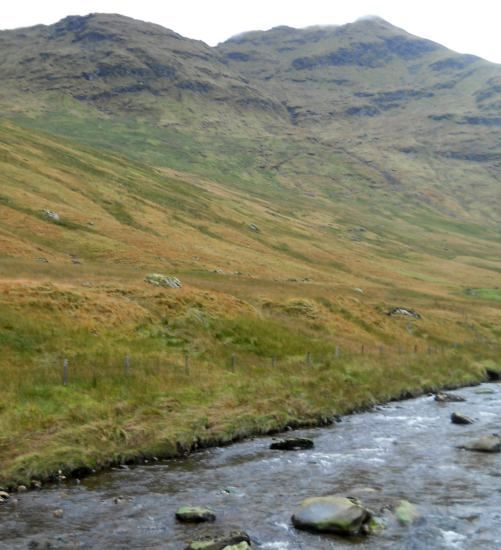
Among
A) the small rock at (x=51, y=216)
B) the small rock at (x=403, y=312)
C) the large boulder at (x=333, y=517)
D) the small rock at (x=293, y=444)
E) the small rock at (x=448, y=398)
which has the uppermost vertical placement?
Result: the large boulder at (x=333, y=517)

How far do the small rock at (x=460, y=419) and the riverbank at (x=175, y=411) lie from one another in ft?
21.0

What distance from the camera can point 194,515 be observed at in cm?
2216

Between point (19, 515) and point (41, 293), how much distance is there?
2714 centimetres

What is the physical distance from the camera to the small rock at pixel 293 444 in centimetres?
3244

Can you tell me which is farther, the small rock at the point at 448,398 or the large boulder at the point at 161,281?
the large boulder at the point at 161,281

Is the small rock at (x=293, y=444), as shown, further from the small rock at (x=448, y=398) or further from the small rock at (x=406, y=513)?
the small rock at (x=448, y=398)

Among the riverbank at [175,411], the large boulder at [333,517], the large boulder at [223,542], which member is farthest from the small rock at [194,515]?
the riverbank at [175,411]

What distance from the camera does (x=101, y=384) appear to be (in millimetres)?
34750

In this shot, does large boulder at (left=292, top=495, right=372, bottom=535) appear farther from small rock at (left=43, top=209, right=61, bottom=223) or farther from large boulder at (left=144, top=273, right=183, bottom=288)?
small rock at (left=43, top=209, right=61, bottom=223)

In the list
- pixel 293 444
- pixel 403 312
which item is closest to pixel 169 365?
pixel 293 444

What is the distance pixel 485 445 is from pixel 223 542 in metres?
18.9

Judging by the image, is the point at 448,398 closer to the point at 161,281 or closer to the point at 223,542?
the point at 161,281

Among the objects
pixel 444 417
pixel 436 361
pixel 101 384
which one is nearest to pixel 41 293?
pixel 101 384

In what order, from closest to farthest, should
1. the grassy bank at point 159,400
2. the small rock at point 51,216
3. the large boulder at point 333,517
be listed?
the large boulder at point 333,517
the grassy bank at point 159,400
the small rock at point 51,216
